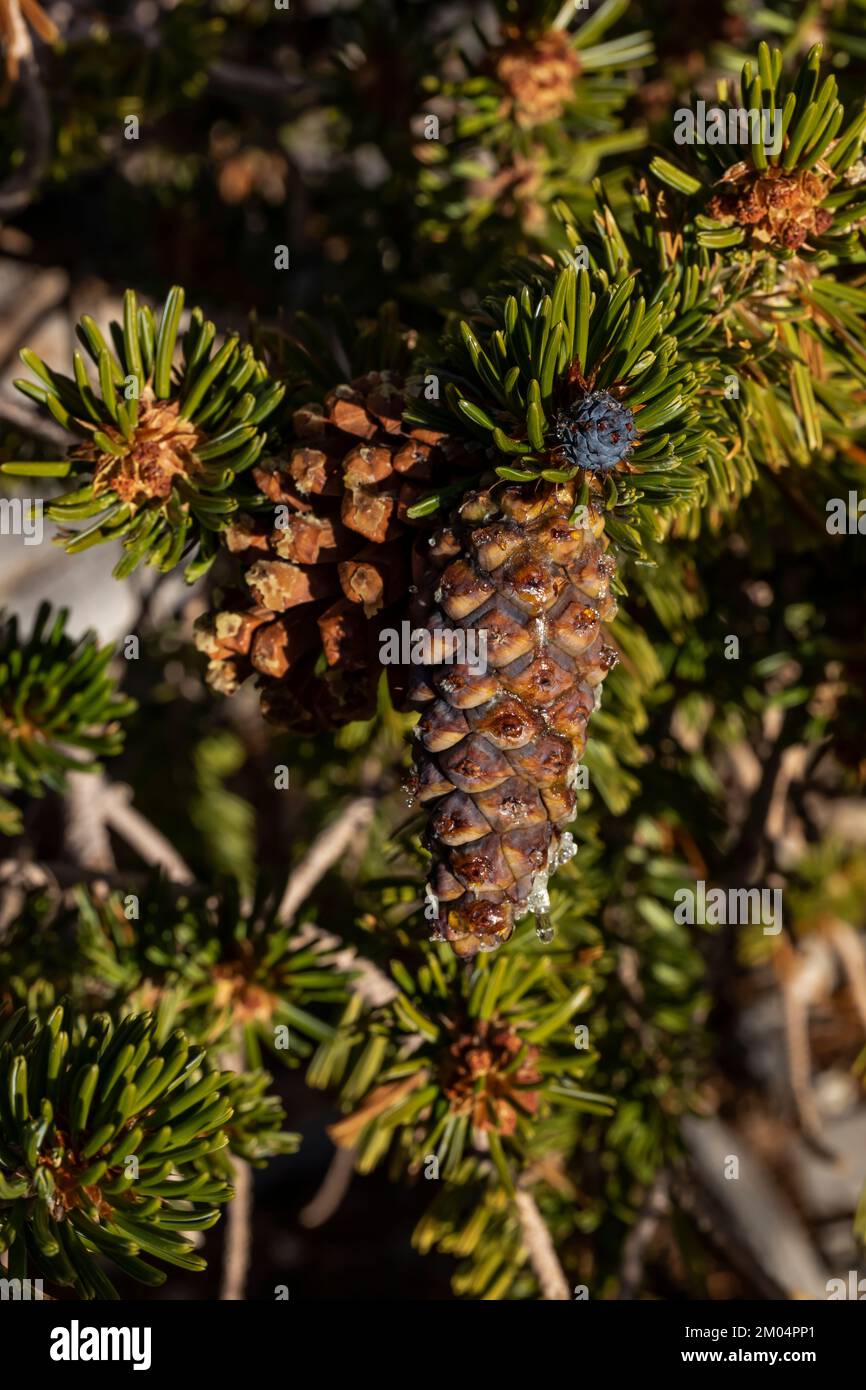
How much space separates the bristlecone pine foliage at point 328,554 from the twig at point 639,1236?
66cm

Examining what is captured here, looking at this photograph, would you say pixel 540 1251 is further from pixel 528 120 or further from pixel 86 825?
pixel 528 120

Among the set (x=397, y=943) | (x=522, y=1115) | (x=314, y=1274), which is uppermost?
(x=397, y=943)

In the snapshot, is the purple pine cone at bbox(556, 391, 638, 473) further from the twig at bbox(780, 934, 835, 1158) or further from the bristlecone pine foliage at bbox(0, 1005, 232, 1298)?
the twig at bbox(780, 934, 835, 1158)

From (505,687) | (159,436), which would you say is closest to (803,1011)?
(505,687)

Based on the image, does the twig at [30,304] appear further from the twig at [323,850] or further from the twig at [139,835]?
the twig at [323,850]

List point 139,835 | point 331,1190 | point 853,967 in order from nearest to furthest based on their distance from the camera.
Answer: point 139,835 → point 853,967 → point 331,1190

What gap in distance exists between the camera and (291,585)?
28.2 inches

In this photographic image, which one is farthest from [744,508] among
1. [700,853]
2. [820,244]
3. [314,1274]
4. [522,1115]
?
[314,1274]

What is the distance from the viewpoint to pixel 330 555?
719 millimetres

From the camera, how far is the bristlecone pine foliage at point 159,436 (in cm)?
70

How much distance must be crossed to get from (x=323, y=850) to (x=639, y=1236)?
1.67 feet

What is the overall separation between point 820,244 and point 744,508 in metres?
0.26

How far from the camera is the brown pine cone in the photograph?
2.24ft
